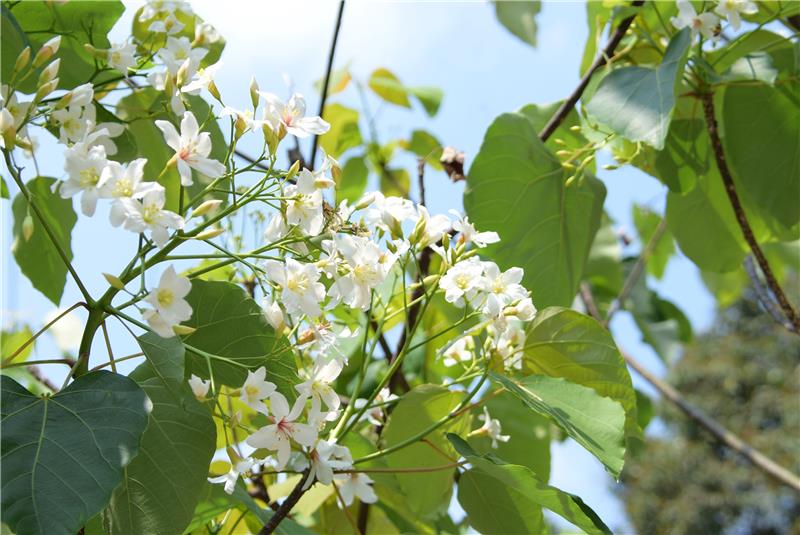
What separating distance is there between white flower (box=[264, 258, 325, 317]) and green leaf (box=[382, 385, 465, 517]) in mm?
261

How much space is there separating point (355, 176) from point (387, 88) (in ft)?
0.69

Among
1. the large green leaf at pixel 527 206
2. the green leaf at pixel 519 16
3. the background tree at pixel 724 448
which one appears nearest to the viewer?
the large green leaf at pixel 527 206

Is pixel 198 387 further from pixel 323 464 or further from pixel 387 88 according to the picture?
pixel 387 88

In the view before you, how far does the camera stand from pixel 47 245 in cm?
98

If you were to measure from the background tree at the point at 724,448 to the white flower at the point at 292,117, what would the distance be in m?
A: 12.9

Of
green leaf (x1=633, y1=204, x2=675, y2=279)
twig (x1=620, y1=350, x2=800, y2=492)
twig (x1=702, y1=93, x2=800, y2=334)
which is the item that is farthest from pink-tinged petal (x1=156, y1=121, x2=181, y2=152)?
green leaf (x1=633, y1=204, x2=675, y2=279)

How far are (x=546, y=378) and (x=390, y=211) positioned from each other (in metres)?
0.21

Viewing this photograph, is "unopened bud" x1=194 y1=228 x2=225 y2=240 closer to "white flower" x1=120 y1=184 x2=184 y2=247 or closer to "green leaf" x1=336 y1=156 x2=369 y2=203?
"white flower" x1=120 y1=184 x2=184 y2=247

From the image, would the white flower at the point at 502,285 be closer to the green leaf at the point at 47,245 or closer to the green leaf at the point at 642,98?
the green leaf at the point at 642,98

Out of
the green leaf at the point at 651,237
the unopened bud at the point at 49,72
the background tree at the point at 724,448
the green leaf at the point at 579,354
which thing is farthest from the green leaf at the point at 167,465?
the background tree at the point at 724,448

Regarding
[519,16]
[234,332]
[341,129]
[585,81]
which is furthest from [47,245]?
→ [519,16]

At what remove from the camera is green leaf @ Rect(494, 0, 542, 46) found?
60.5 inches

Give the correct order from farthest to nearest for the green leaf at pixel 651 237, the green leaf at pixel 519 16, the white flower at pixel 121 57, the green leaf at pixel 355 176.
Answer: the green leaf at pixel 651 237
the green leaf at pixel 355 176
the green leaf at pixel 519 16
the white flower at pixel 121 57

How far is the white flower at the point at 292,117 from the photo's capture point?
722 millimetres
